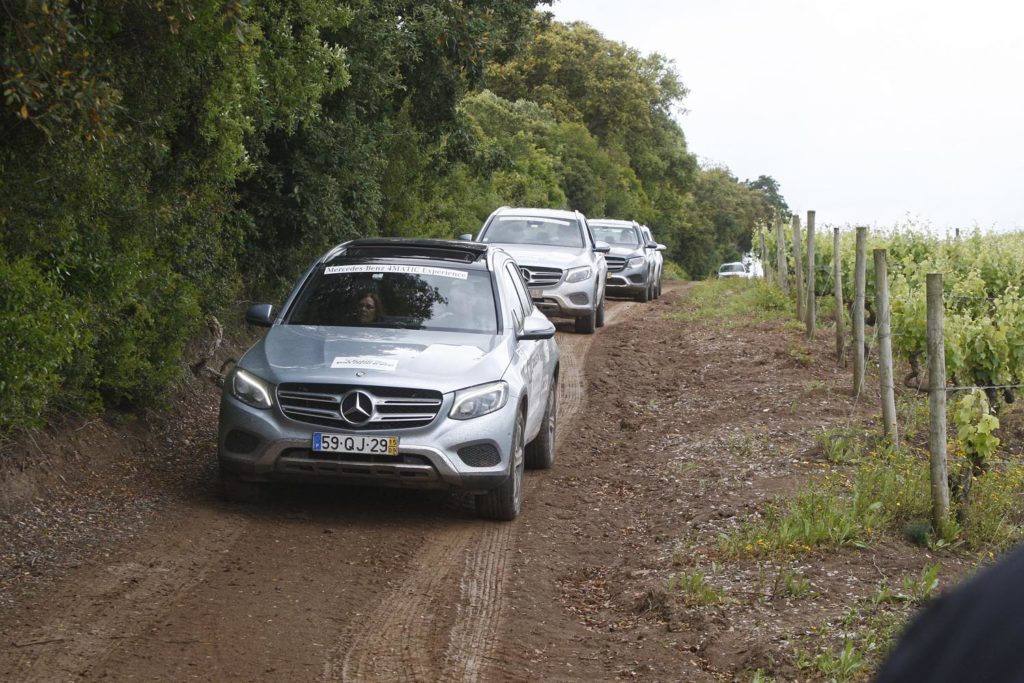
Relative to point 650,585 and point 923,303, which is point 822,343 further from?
point 650,585

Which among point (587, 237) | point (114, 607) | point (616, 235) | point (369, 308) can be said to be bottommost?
point (114, 607)

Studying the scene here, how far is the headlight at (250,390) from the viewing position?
844cm

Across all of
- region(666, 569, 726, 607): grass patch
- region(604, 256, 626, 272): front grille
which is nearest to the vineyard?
region(666, 569, 726, 607): grass patch

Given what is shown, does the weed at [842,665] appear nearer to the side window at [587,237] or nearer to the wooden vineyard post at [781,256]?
the side window at [587,237]

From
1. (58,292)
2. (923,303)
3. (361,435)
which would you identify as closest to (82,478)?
(58,292)

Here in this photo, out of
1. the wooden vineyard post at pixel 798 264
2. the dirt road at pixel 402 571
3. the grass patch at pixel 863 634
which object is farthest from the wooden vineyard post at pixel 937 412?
the wooden vineyard post at pixel 798 264

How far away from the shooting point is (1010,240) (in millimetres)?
21125

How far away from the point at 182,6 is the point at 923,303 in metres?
6.57

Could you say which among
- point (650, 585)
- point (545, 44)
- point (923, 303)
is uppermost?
point (545, 44)

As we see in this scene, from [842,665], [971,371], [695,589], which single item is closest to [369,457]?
[695,589]

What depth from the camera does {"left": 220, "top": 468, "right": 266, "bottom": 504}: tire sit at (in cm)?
870

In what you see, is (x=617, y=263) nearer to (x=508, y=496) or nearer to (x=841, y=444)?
(x=841, y=444)

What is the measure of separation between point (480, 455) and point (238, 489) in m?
1.67

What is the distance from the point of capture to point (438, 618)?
662 centimetres
